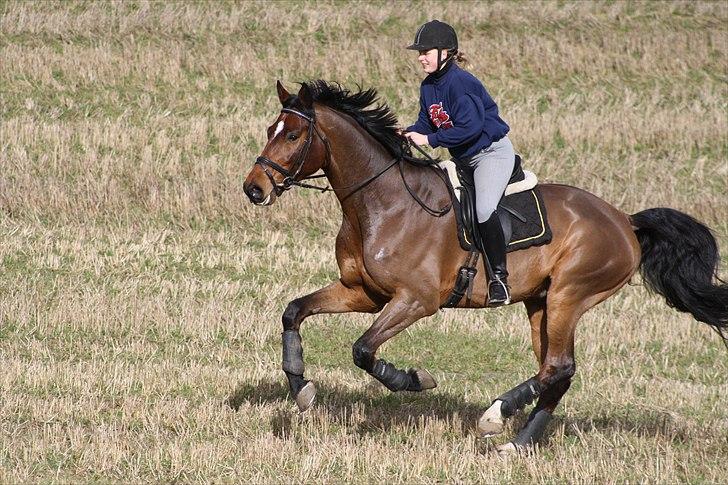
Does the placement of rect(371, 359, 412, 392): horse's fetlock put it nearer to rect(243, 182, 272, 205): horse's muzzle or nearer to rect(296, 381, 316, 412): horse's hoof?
rect(296, 381, 316, 412): horse's hoof

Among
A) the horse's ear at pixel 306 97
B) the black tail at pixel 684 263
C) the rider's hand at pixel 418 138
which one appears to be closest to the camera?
the horse's ear at pixel 306 97

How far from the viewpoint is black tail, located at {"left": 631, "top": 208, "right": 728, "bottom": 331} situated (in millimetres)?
8836

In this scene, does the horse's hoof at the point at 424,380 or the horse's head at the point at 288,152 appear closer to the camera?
the horse's head at the point at 288,152

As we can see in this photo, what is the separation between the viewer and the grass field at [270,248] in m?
8.02

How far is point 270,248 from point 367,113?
22.1 ft

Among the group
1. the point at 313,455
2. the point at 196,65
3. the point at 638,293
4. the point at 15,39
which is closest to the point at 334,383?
the point at 313,455

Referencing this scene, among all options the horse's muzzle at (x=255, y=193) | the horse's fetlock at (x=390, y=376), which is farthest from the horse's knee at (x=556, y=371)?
the horse's muzzle at (x=255, y=193)

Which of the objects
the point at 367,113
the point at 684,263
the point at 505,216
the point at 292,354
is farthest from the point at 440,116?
the point at 684,263

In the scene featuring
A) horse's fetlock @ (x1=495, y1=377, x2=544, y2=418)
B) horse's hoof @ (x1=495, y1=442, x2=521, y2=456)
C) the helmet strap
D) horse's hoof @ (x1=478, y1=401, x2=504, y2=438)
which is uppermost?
the helmet strap

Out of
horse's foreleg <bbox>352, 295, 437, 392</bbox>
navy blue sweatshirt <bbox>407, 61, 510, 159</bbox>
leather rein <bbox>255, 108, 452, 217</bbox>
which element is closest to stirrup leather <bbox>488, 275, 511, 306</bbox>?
horse's foreleg <bbox>352, 295, 437, 392</bbox>

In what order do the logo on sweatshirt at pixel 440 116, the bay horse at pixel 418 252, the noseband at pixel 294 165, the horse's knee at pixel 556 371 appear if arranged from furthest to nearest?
the horse's knee at pixel 556 371 < the logo on sweatshirt at pixel 440 116 < the bay horse at pixel 418 252 < the noseband at pixel 294 165

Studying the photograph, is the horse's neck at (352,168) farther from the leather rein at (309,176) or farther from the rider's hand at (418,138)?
the rider's hand at (418,138)

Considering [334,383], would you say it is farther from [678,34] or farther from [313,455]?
[678,34]

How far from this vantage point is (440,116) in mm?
8008
